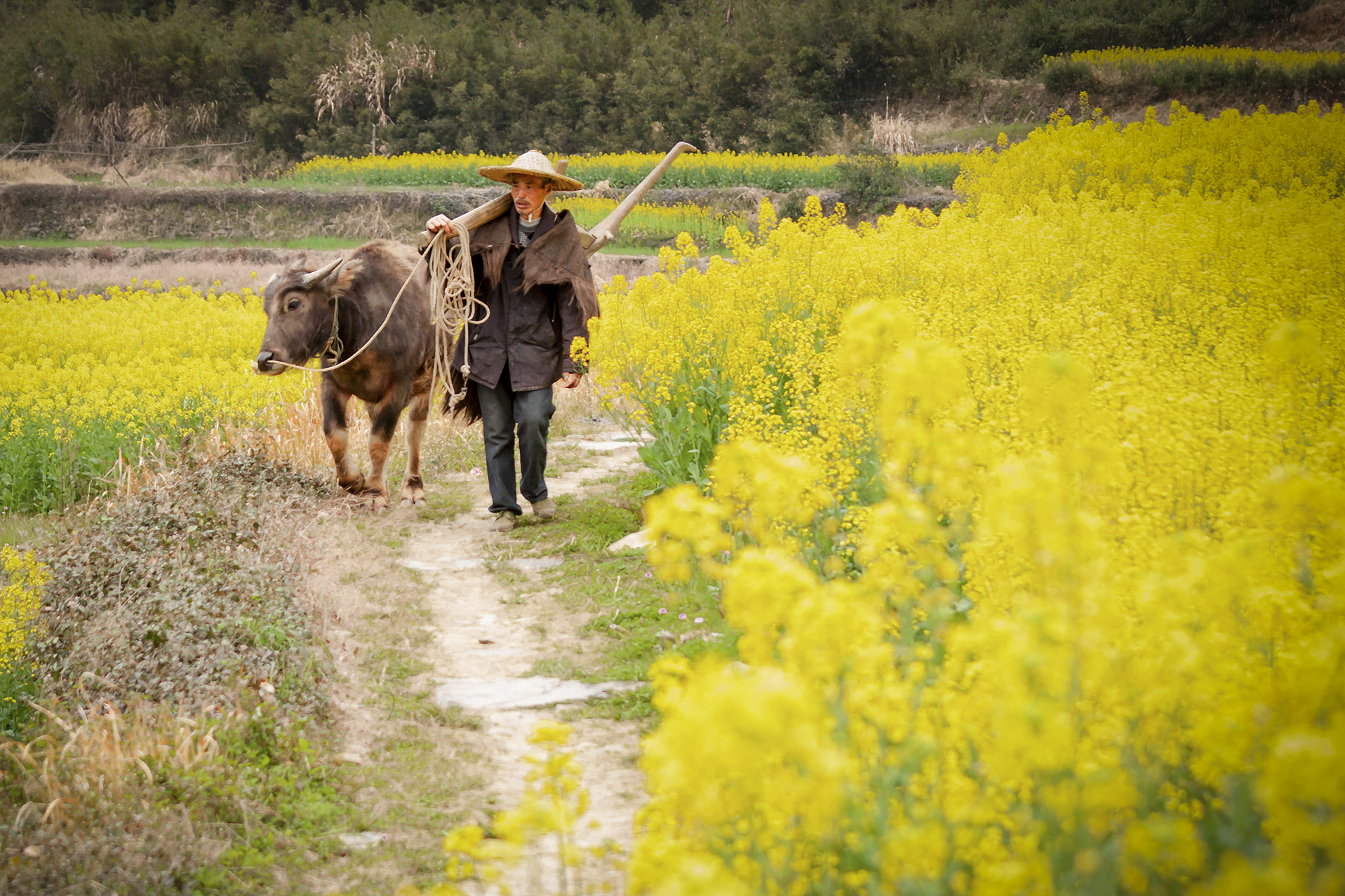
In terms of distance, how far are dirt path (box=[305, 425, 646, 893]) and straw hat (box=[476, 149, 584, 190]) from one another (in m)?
2.33

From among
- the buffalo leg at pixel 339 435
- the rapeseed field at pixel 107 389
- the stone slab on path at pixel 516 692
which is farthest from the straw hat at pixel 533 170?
the rapeseed field at pixel 107 389

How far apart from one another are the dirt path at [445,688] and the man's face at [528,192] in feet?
7.04

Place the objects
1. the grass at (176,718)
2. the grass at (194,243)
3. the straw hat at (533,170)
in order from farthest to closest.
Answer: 1. the grass at (194,243)
2. the straw hat at (533,170)
3. the grass at (176,718)

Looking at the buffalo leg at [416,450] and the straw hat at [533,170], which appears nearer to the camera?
the straw hat at [533,170]

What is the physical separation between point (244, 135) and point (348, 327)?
3029cm

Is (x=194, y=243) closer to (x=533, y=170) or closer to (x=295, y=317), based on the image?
(x=295, y=317)

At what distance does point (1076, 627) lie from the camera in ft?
5.45

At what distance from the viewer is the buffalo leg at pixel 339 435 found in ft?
21.5

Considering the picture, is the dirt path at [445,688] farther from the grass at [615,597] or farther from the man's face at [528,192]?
the man's face at [528,192]

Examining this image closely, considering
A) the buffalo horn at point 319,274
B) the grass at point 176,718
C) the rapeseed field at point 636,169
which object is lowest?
the grass at point 176,718

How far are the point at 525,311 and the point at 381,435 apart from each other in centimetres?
148

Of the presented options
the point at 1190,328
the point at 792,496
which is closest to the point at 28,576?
the point at 792,496

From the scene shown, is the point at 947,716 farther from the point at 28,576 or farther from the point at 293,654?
the point at 28,576

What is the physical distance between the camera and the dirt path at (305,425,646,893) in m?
3.19
